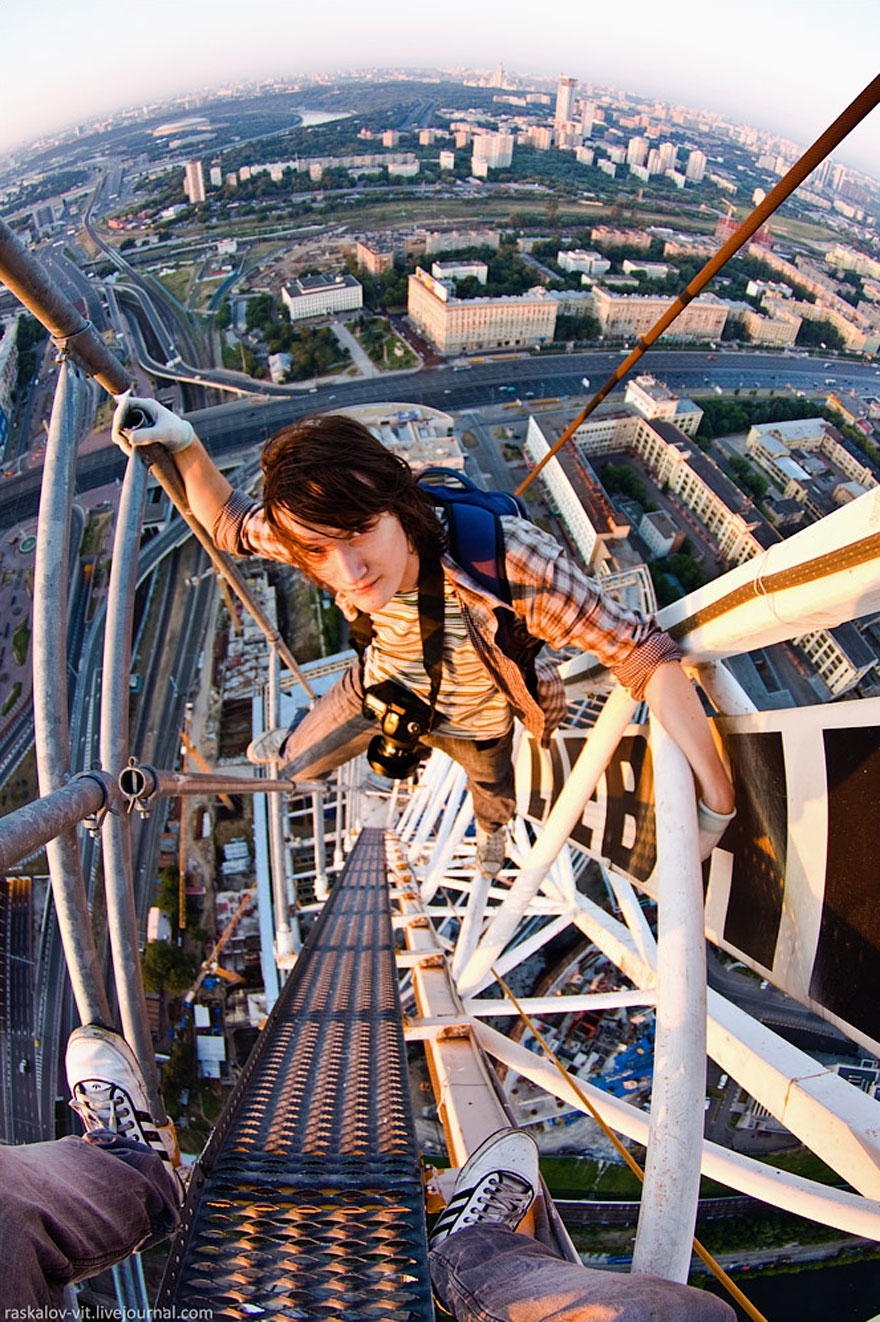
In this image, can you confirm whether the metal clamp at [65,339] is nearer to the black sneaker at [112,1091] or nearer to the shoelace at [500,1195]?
the black sneaker at [112,1091]

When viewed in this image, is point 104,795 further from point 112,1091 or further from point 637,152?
point 637,152

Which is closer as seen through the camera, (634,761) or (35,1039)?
(634,761)

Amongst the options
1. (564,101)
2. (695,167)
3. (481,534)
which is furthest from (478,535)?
(564,101)

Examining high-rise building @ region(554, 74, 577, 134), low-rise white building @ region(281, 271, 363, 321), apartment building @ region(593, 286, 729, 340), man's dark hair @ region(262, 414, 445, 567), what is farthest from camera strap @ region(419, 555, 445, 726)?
high-rise building @ region(554, 74, 577, 134)

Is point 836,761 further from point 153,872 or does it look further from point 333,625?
point 333,625

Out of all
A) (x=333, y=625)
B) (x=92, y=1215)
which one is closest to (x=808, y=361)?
(x=333, y=625)

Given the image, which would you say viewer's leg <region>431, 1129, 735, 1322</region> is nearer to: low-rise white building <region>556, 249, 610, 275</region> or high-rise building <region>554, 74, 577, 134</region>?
low-rise white building <region>556, 249, 610, 275</region>
